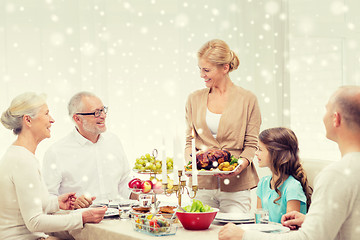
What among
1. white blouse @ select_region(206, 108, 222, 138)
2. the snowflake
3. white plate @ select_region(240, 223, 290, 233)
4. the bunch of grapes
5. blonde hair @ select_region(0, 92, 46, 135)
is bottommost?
white plate @ select_region(240, 223, 290, 233)

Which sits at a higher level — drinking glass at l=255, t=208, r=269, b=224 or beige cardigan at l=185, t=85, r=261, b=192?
beige cardigan at l=185, t=85, r=261, b=192

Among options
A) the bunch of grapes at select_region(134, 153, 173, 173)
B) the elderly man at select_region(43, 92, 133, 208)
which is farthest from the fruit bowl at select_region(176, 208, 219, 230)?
the elderly man at select_region(43, 92, 133, 208)

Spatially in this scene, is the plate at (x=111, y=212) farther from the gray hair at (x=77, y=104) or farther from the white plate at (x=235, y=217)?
the gray hair at (x=77, y=104)

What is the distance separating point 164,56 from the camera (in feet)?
14.3

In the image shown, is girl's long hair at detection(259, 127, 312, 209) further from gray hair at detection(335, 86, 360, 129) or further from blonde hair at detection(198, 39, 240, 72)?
gray hair at detection(335, 86, 360, 129)

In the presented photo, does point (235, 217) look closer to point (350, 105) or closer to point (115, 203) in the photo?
point (115, 203)

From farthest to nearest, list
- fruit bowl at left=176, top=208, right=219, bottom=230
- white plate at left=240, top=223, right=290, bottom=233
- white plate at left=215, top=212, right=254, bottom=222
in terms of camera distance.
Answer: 1. white plate at left=215, top=212, right=254, bottom=222
2. fruit bowl at left=176, top=208, right=219, bottom=230
3. white plate at left=240, top=223, right=290, bottom=233

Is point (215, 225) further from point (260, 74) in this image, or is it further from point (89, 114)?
point (260, 74)

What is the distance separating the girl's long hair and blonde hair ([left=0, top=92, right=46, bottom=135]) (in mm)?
1156

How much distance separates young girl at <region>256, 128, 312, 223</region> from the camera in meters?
2.24

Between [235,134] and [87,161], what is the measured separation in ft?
3.01

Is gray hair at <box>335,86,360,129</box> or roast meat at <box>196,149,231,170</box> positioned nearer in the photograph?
gray hair at <box>335,86,360,129</box>

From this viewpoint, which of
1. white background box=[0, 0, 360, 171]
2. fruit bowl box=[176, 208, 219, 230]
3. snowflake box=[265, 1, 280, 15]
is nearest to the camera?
fruit bowl box=[176, 208, 219, 230]

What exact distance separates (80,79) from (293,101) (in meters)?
1.91
